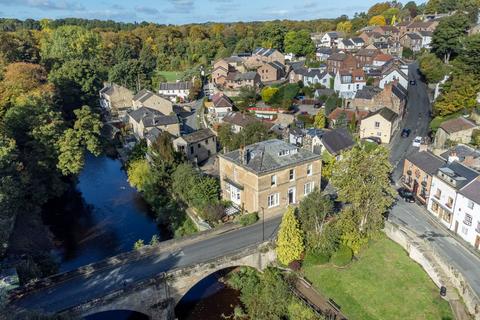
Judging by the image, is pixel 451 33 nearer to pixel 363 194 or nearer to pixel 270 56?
pixel 270 56

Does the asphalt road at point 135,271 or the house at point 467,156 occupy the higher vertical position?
the house at point 467,156

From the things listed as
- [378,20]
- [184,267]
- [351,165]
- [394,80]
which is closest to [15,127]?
[184,267]

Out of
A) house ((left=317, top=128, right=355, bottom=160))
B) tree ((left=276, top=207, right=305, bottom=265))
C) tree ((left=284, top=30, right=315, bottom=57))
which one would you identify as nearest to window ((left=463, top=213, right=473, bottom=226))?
tree ((left=276, top=207, right=305, bottom=265))

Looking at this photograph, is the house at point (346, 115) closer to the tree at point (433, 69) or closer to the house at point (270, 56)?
the tree at point (433, 69)

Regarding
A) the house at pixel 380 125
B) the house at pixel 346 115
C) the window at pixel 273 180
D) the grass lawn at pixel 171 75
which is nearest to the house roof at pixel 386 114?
the house at pixel 380 125

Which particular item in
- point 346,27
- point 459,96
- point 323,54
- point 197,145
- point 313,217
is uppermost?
point 346,27

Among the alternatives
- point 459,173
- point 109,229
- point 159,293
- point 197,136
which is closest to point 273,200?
point 159,293

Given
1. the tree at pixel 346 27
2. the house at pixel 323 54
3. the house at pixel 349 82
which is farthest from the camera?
the tree at pixel 346 27
